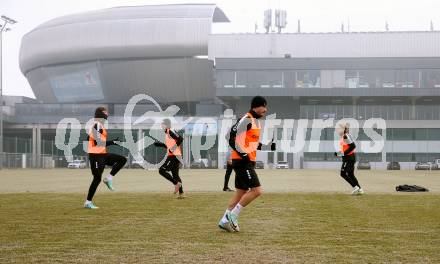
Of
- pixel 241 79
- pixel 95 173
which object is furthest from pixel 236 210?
pixel 241 79

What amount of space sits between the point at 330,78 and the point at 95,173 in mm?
80947

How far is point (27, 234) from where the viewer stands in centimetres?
1073

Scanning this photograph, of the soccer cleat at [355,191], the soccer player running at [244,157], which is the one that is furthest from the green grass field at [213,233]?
the soccer cleat at [355,191]

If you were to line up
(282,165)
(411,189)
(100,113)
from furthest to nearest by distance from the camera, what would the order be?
(282,165) → (411,189) → (100,113)

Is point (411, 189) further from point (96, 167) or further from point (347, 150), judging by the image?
point (96, 167)

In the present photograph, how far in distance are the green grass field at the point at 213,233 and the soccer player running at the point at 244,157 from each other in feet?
1.25

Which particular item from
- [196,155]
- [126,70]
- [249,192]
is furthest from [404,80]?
[249,192]

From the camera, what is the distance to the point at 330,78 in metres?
94.4

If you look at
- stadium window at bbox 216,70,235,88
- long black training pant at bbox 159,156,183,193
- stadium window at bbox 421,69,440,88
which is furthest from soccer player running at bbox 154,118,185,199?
stadium window at bbox 421,69,440,88

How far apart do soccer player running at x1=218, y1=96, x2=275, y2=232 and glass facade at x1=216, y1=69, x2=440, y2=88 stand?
275 feet

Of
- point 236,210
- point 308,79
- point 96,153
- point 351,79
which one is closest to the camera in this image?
point 236,210

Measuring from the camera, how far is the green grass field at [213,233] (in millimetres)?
8559

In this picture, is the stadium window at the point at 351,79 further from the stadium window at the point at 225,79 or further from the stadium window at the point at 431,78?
the stadium window at the point at 225,79

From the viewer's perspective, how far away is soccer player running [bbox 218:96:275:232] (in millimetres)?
11406
